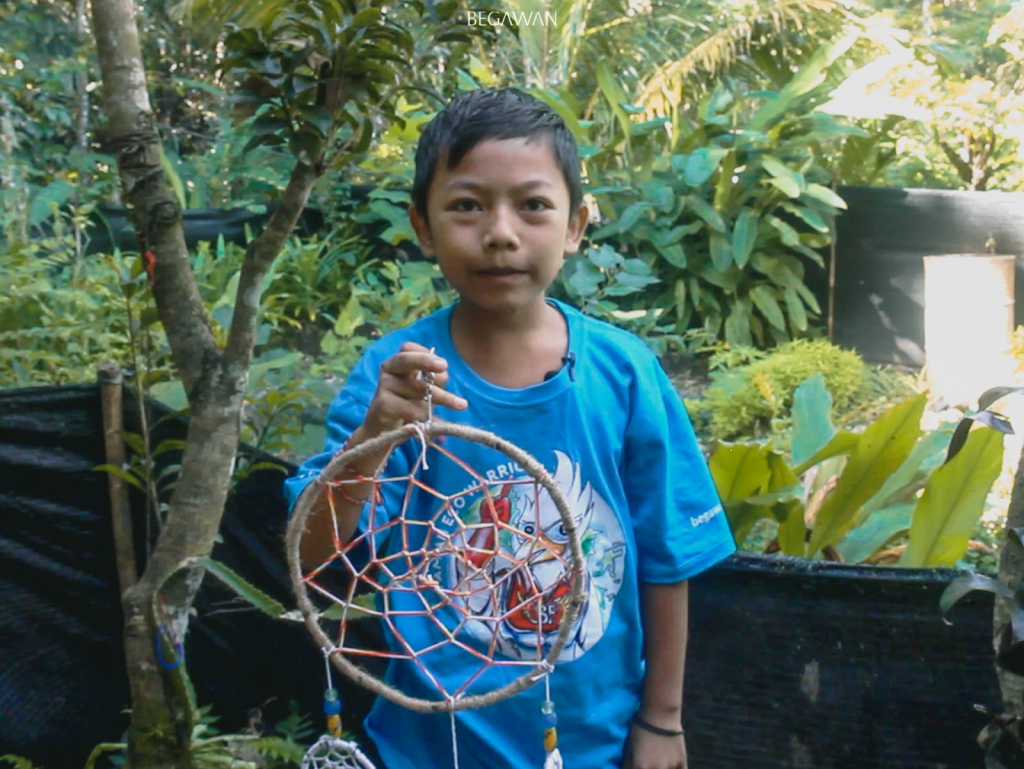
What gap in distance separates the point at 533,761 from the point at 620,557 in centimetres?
29

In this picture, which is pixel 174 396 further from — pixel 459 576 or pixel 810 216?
pixel 810 216

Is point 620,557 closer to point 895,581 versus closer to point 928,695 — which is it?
point 895,581

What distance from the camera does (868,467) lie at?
2324mm

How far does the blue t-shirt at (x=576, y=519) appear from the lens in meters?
1.43

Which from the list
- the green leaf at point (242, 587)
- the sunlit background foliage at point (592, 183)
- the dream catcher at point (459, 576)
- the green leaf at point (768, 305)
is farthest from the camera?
the green leaf at point (768, 305)

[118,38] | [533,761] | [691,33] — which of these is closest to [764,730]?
[533,761]

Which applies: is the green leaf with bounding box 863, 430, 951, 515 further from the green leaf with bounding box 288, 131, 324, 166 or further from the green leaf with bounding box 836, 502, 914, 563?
the green leaf with bounding box 288, 131, 324, 166

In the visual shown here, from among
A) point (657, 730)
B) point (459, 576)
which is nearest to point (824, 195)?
point (657, 730)

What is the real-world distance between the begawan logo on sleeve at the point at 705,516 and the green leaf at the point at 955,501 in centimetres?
74

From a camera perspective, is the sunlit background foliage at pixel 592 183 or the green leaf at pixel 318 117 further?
the sunlit background foliage at pixel 592 183

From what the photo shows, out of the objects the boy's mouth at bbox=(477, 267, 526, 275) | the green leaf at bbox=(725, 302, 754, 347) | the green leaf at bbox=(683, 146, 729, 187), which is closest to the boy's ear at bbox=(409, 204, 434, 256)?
the boy's mouth at bbox=(477, 267, 526, 275)

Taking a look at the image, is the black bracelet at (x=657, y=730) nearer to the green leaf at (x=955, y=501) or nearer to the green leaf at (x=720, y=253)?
the green leaf at (x=955, y=501)

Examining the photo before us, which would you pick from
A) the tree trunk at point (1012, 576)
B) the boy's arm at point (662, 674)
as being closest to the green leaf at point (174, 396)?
the boy's arm at point (662, 674)

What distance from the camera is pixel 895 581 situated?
186cm
